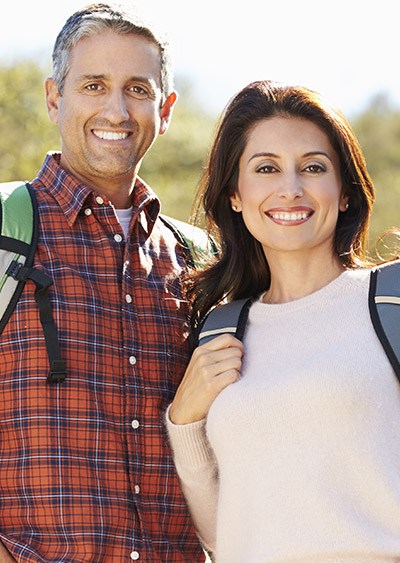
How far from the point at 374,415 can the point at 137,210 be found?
3.93 feet

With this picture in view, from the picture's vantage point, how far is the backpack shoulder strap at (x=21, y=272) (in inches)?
139

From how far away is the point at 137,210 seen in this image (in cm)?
396

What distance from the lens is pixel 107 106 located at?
3.89 m

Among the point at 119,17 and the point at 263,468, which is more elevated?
the point at 119,17

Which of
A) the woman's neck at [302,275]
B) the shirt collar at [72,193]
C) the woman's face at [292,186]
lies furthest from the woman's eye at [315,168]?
the shirt collar at [72,193]

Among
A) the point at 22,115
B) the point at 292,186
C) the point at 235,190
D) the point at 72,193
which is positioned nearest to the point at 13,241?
the point at 72,193

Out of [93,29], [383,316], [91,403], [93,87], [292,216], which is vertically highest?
[93,29]

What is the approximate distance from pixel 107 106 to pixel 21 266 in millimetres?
690

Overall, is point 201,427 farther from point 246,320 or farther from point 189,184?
point 189,184

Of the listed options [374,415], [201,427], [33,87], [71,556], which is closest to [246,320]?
[201,427]

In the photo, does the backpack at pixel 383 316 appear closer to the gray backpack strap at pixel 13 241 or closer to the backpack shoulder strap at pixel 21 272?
the backpack shoulder strap at pixel 21 272

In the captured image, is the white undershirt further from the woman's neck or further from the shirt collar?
the woman's neck

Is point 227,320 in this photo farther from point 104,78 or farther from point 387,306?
point 104,78

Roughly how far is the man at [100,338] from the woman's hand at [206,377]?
131 millimetres
